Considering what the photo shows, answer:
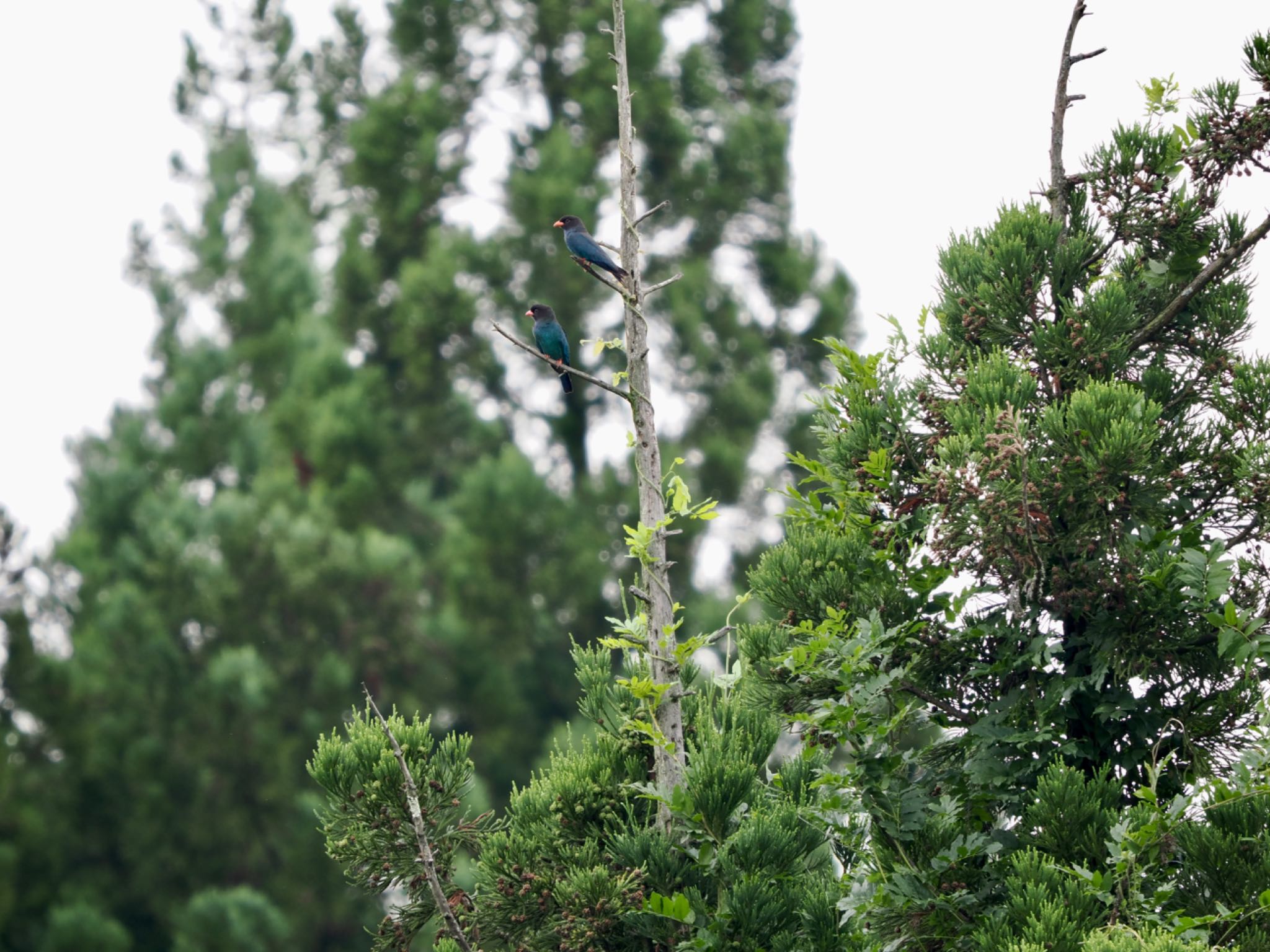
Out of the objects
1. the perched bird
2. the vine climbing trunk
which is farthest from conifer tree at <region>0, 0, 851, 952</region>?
the vine climbing trunk

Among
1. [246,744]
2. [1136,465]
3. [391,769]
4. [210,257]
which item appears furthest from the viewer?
[210,257]

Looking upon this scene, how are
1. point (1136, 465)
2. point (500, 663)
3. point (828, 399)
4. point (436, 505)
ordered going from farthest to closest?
point (436, 505), point (500, 663), point (828, 399), point (1136, 465)

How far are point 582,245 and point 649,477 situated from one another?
5.79 feet

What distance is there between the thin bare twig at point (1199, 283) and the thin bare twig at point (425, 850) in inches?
125

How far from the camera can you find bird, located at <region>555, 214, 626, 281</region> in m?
6.60

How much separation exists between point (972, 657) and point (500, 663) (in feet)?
39.0

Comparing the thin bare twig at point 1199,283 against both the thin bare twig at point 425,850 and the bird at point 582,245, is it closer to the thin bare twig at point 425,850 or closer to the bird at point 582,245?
the bird at point 582,245

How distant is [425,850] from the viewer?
5.33m

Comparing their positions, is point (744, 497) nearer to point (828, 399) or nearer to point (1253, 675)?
point (828, 399)

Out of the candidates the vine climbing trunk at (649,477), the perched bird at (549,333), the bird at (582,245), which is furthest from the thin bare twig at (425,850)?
the perched bird at (549,333)

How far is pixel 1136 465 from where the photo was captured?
5.02 metres

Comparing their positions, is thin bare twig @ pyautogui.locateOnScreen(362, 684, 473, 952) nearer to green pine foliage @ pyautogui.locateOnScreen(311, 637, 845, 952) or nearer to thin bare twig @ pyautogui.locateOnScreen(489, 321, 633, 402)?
green pine foliage @ pyautogui.locateOnScreen(311, 637, 845, 952)

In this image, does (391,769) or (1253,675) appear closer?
(1253,675)

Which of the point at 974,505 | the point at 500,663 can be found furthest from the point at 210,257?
the point at 974,505
